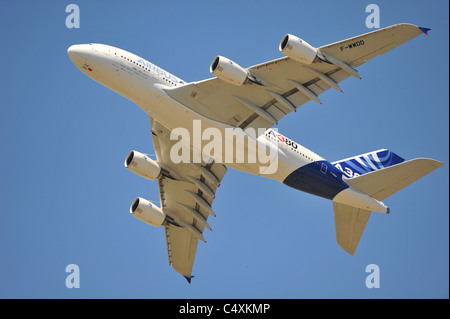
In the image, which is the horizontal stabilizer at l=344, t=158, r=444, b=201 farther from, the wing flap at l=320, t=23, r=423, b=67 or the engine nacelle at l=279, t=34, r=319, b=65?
the engine nacelle at l=279, t=34, r=319, b=65

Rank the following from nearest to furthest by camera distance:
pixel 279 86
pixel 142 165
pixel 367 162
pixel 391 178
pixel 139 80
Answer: pixel 279 86, pixel 139 80, pixel 391 178, pixel 142 165, pixel 367 162

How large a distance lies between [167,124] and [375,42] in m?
13.4

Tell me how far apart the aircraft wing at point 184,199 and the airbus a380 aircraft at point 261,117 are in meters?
0.10

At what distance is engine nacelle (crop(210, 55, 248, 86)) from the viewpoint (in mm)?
33938

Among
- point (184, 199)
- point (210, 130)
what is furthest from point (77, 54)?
point (184, 199)

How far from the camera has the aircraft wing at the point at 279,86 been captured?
108 feet

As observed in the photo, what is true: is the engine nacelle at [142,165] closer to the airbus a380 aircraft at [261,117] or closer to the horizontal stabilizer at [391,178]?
the airbus a380 aircraft at [261,117]

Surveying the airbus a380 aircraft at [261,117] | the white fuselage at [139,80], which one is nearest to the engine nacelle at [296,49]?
the airbus a380 aircraft at [261,117]

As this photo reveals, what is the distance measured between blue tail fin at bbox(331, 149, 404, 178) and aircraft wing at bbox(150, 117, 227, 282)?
345 inches

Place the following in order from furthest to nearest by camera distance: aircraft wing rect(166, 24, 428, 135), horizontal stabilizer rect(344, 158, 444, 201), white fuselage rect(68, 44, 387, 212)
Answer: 1. horizontal stabilizer rect(344, 158, 444, 201)
2. white fuselage rect(68, 44, 387, 212)
3. aircraft wing rect(166, 24, 428, 135)

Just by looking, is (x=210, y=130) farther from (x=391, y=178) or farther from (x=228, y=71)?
(x=391, y=178)

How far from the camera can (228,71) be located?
111 feet

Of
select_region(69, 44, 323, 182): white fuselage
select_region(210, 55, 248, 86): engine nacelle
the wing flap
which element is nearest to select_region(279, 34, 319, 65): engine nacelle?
the wing flap

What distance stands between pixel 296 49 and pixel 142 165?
47.2ft
